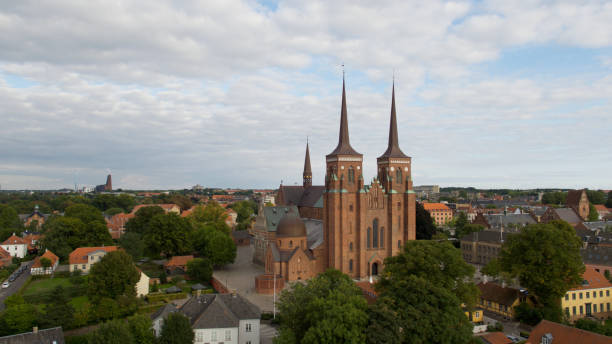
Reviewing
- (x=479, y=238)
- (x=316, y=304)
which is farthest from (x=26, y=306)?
(x=479, y=238)

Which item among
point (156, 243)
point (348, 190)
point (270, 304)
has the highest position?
point (348, 190)

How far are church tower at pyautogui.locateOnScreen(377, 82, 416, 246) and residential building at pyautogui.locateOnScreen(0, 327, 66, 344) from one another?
131ft

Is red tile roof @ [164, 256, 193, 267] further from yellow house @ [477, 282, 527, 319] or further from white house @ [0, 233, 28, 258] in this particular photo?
yellow house @ [477, 282, 527, 319]

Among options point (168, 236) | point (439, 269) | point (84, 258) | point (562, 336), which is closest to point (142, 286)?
point (168, 236)

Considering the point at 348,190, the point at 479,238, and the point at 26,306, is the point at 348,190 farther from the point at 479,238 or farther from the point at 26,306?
the point at 26,306

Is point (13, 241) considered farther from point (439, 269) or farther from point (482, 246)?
point (482, 246)

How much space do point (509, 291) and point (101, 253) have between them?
178 feet

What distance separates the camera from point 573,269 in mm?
39531

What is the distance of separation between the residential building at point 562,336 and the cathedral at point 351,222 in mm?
26548

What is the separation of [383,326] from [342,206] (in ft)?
99.1

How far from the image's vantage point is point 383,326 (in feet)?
85.5

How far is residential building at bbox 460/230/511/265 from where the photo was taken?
68750mm

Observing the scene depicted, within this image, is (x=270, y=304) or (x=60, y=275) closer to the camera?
(x=270, y=304)

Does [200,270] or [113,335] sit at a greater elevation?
[113,335]
